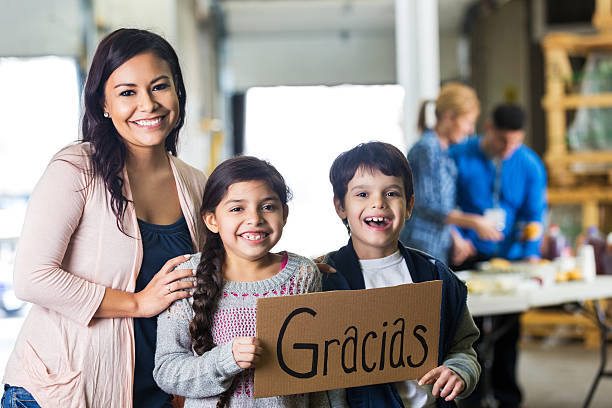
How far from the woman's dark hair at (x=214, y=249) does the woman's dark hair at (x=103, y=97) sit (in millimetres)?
179

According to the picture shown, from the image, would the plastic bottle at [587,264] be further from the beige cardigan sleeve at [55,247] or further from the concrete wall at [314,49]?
the concrete wall at [314,49]

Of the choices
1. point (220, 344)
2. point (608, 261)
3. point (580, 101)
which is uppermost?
point (580, 101)

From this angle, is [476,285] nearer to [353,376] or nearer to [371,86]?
[353,376]

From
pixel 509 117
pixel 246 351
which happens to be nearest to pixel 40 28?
pixel 509 117

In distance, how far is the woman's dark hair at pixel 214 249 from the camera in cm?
137

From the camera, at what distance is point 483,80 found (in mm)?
7688

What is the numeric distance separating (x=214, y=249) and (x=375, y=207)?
31 centimetres

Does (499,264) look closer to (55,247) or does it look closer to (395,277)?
(395,277)

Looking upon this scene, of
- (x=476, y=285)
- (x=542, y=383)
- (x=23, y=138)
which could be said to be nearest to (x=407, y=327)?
(x=476, y=285)

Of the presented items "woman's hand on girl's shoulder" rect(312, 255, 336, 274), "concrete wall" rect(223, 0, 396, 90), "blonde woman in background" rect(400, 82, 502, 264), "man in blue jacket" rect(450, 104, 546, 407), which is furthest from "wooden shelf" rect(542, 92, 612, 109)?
"woman's hand on girl's shoulder" rect(312, 255, 336, 274)

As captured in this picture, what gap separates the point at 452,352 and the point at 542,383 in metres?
3.48

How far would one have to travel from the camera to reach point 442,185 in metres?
3.44

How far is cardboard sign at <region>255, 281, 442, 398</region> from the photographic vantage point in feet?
4.33

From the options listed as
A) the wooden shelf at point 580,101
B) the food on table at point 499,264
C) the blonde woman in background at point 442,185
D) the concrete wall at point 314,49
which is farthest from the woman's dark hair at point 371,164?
the concrete wall at point 314,49
